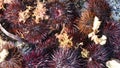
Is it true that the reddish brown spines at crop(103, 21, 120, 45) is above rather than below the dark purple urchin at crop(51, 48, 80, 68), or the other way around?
above

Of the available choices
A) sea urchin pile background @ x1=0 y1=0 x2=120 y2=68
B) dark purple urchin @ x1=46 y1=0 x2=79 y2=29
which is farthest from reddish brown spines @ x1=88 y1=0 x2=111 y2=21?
dark purple urchin @ x1=46 y1=0 x2=79 y2=29

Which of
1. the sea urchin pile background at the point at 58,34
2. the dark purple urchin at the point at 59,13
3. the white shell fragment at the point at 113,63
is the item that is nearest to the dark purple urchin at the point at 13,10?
the sea urchin pile background at the point at 58,34

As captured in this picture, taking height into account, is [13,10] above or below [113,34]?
above

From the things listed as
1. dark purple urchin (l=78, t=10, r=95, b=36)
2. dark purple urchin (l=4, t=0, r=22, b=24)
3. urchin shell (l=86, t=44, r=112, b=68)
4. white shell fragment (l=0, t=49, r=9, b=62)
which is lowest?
urchin shell (l=86, t=44, r=112, b=68)

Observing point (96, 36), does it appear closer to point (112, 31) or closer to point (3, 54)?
point (112, 31)

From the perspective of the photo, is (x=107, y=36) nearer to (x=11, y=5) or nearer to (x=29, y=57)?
(x=29, y=57)

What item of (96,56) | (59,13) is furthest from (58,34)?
(96,56)

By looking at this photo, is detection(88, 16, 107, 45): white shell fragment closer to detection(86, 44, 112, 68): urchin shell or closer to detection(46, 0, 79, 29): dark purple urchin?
detection(86, 44, 112, 68): urchin shell
